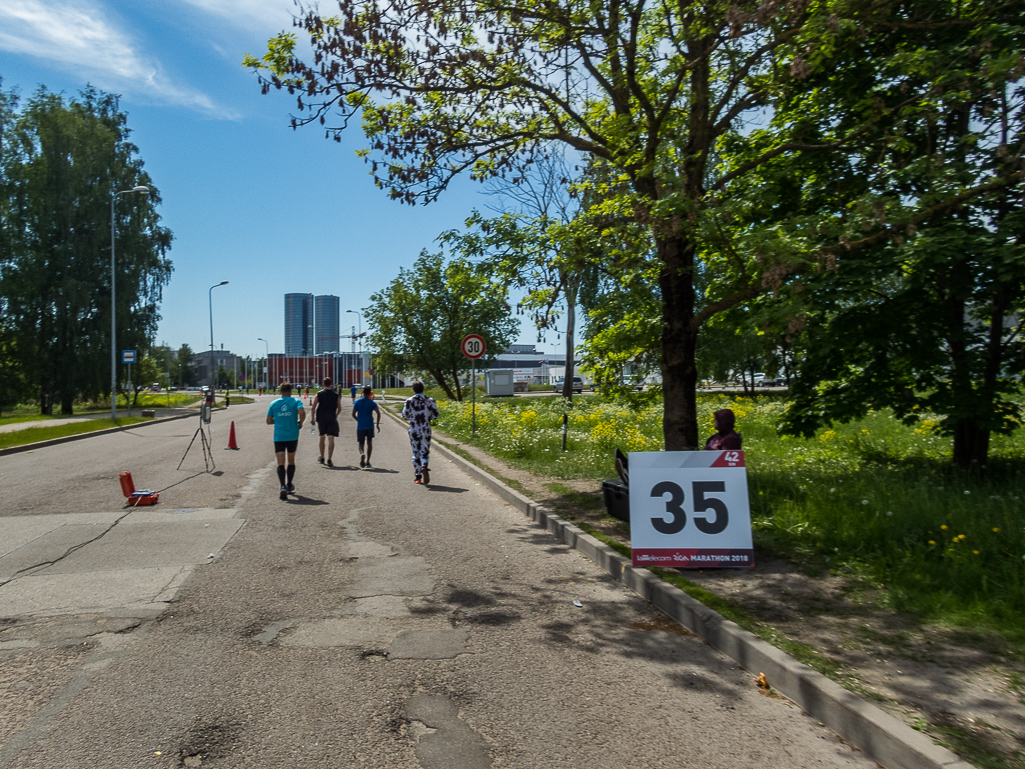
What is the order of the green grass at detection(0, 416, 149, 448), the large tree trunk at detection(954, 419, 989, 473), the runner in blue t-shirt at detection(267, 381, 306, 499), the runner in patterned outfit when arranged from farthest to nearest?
the green grass at detection(0, 416, 149, 448)
the runner in patterned outfit
the runner in blue t-shirt at detection(267, 381, 306, 499)
the large tree trunk at detection(954, 419, 989, 473)

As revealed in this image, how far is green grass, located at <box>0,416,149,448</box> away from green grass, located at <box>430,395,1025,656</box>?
15.5m

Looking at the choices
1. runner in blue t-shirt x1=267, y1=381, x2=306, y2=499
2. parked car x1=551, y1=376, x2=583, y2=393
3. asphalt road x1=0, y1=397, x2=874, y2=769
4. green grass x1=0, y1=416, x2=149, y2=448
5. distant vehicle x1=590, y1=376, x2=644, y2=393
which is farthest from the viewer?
Result: parked car x1=551, y1=376, x2=583, y2=393

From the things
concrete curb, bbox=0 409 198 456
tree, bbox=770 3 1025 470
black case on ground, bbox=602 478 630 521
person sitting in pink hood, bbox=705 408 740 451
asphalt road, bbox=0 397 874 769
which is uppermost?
tree, bbox=770 3 1025 470

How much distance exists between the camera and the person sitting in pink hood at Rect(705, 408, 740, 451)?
23.4 feet

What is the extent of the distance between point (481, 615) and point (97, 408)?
160ft

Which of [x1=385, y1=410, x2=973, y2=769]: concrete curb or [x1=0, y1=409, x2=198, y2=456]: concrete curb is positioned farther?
[x1=0, y1=409, x2=198, y2=456]: concrete curb

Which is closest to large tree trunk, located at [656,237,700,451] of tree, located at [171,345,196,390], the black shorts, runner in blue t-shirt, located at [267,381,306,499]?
runner in blue t-shirt, located at [267,381,306,499]

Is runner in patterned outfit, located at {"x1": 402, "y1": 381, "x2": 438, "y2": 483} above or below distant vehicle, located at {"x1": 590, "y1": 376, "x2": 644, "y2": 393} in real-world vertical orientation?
below

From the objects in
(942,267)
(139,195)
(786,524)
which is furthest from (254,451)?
(139,195)

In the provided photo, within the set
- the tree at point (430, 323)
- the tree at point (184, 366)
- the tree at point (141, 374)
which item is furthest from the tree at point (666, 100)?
the tree at point (184, 366)

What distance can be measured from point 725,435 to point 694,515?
3.22 feet

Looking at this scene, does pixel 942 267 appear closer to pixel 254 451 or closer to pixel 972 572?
pixel 972 572

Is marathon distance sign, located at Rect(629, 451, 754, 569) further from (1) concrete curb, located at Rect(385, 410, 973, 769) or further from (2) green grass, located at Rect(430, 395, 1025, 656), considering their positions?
(2) green grass, located at Rect(430, 395, 1025, 656)

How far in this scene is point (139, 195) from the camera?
1725 inches
